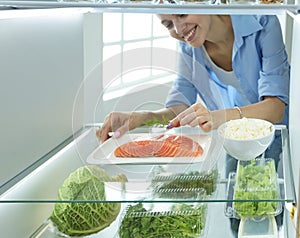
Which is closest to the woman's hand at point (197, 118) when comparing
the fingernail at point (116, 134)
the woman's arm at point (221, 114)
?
the woman's arm at point (221, 114)

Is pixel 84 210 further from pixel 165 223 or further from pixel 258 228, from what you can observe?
pixel 258 228

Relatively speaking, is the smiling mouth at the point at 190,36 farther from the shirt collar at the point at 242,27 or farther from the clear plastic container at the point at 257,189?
the clear plastic container at the point at 257,189

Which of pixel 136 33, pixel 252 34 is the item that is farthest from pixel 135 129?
pixel 136 33

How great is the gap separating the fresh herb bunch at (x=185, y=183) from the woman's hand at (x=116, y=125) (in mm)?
210

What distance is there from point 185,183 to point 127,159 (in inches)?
5.1

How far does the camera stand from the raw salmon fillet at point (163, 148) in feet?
2.78

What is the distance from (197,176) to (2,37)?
34cm

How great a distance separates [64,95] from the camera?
1067mm

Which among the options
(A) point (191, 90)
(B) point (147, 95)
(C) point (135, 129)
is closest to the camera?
(C) point (135, 129)

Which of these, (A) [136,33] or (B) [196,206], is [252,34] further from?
(A) [136,33]

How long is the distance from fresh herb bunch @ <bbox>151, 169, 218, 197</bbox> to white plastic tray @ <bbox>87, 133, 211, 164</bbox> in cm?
4

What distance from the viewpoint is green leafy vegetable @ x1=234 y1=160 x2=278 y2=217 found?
2.26 ft

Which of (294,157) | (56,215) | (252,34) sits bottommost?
(56,215)

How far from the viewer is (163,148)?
868 mm
